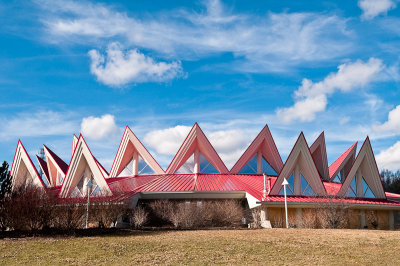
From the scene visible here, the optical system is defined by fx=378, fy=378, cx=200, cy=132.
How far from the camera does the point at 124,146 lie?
1193 inches

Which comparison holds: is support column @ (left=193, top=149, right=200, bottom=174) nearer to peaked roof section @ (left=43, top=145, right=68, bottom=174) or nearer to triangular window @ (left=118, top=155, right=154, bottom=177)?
triangular window @ (left=118, top=155, right=154, bottom=177)

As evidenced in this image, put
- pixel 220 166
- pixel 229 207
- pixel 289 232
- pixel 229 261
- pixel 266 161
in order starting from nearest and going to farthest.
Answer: pixel 229 261, pixel 289 232, pixel 229 207, pixel 220 166, pixel 266 161

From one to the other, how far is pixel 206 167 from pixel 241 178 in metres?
3.00

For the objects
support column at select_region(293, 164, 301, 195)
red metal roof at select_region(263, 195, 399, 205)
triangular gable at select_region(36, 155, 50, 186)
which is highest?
triangular gable at select_region(36, 155, 50, 186)

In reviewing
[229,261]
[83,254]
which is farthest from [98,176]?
[229,261]

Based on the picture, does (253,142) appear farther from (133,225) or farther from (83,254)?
(83,254)

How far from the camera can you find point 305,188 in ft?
81.0

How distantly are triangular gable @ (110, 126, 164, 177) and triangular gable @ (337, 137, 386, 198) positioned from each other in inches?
558

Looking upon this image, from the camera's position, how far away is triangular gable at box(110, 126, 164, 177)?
2975 cm

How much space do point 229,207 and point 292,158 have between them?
575 centimetres

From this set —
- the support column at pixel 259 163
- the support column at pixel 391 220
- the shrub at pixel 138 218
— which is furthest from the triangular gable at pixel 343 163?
the shrub at pixel 138 218

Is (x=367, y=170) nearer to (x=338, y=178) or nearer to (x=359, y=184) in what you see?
(x=359, y=184)

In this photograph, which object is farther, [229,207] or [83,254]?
[229,207]

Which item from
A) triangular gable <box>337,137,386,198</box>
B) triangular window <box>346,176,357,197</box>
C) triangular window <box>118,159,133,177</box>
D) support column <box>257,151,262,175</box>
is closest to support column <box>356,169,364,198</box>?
triangular gable <box>337,137,386,198</box>
